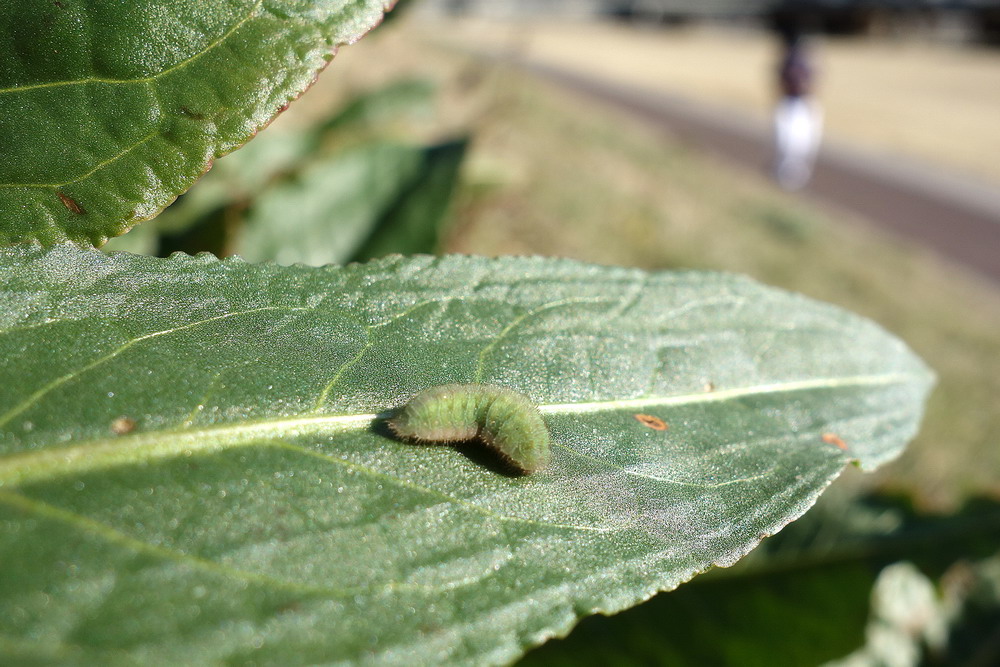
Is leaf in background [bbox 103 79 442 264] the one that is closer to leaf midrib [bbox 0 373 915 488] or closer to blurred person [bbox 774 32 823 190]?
leaf midrib [bbox 0 373 915 488]

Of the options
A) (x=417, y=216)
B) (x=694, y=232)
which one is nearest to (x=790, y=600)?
(x=417, y=216)

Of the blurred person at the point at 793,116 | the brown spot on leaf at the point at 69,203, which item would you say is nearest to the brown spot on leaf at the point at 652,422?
the brown spot on leaf at the point at 69,203

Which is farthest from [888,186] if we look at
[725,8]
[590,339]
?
[725,8]

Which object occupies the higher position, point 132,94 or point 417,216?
point 132,94

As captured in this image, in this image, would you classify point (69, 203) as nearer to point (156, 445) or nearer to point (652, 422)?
point (156, 445)

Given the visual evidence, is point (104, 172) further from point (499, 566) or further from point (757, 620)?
point (757, 620)

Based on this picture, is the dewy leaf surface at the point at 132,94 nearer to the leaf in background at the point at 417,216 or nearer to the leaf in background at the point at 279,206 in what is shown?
the leaf in background at the point at 279,206

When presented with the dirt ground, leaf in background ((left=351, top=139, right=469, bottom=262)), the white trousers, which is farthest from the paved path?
leaf in background ((left=351, top=139, right=469, bottom=262))
